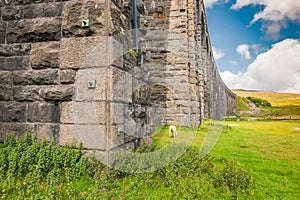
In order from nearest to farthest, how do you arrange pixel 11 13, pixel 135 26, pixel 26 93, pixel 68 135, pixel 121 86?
pixel 68 135 → pixel 121 86 → pixel 26 93 → pixel 11 13 → pixel 135 26

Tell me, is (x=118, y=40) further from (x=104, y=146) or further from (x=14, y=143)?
(x=14, y=143)

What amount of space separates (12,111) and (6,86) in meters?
0.44

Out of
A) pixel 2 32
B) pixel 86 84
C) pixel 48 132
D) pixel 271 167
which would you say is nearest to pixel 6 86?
pixel 2 32

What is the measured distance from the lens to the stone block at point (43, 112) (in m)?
3.47

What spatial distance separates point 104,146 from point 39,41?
209 centimetres

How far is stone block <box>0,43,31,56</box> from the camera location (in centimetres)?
370

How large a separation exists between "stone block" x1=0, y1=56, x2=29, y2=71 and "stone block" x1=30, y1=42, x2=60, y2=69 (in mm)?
141

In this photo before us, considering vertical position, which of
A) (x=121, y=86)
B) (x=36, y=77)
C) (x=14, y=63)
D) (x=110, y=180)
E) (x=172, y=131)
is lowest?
(x=110, y=180)

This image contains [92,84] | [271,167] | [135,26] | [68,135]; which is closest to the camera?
[92,84]

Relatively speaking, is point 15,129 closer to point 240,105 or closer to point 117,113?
point 117,113

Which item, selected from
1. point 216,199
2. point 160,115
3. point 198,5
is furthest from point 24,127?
point 198,5

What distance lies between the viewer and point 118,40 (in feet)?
11.5

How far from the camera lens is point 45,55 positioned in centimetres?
357

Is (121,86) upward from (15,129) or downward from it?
upward
